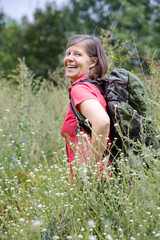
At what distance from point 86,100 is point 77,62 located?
0.65 m

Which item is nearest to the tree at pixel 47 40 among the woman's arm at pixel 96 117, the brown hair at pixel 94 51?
the brown hair at pixel 94 51

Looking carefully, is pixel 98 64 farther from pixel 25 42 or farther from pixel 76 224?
pixel 25 42

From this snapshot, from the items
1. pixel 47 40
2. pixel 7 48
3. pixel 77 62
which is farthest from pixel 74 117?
pixel 7 48

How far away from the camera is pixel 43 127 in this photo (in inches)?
203

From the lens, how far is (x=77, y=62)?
2721mm

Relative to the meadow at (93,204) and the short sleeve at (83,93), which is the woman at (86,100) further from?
the meadow at (93,204)

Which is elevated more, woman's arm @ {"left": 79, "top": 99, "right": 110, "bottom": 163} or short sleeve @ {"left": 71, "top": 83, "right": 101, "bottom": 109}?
short sleeve @ {"left": 71, "top": 83, "right": 101, "bottom": 109}

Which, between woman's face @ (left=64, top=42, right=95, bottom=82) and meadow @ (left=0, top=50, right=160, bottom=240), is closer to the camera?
meadow @ (left=0, top=50, right=160, bottom=240)

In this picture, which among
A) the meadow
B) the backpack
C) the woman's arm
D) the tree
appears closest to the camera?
the meadow

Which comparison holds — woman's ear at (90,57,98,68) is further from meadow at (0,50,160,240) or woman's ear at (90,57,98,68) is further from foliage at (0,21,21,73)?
foliage at (0,21,21,73)

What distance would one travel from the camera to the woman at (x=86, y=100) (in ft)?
7.07

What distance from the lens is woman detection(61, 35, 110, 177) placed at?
2156mm

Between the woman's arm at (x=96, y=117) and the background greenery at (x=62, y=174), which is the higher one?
the woman's arm at (x=96, y=117)

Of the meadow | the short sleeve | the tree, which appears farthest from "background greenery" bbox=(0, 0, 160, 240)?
the tree
